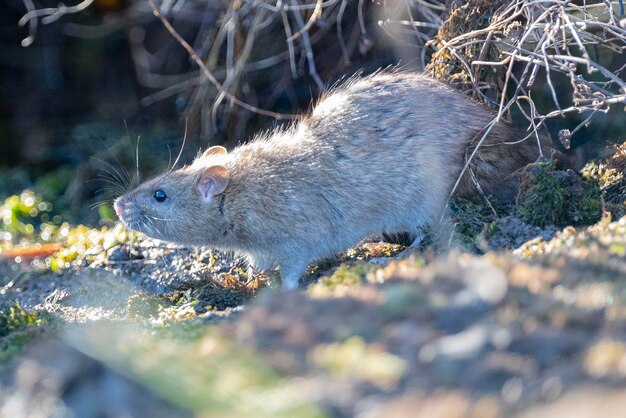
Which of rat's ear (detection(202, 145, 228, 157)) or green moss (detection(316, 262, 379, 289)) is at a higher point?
green moss (detection(316, 262, 379, 289))

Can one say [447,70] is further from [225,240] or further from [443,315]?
[443,315]

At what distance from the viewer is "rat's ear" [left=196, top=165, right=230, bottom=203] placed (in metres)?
5.66

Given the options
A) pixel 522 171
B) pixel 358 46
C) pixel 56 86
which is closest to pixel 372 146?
pixel 522 171

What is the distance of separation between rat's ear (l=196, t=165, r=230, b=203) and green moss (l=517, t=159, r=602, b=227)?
193cm

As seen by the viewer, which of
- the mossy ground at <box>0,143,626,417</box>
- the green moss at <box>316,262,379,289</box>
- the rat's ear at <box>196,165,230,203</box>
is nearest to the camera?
the mossy ground at <box>0,143,626,417</box>

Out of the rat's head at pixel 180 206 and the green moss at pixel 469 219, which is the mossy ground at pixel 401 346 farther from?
the rat's head at pixel 180 206

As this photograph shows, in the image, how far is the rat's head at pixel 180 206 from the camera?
18.9 feet

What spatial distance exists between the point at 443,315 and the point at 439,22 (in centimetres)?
442

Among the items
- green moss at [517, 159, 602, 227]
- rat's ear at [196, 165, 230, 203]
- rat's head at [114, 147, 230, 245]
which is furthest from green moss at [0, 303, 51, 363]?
green moss at [517, 159, 602, 227]

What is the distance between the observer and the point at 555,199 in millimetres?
5121

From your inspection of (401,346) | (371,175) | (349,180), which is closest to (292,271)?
(349,180)

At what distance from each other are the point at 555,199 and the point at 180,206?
249cm

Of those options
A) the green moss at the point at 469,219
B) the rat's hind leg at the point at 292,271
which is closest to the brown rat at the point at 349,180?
the rat's hind leg at the point at 292,271

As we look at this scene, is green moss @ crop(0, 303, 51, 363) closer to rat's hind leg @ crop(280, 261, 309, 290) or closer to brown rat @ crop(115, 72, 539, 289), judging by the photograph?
brown rat @ crop(115, 72, 539, 289)
